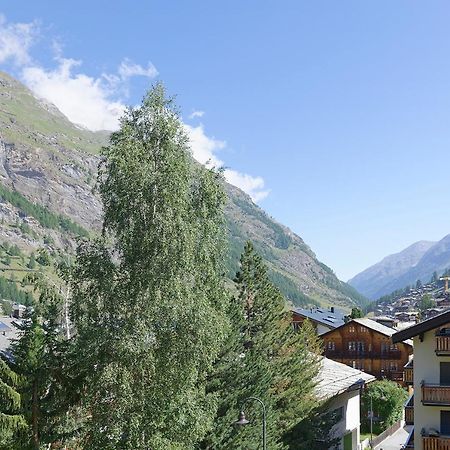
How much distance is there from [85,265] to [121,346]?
3466mm

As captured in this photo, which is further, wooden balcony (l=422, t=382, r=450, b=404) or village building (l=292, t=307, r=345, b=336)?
village building (l=292, t=307, r=345, b=336)

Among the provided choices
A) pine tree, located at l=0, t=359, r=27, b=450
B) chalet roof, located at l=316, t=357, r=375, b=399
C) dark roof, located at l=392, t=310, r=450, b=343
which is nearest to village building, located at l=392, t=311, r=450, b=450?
dark roof, located at l=392, t=310, r=450, b=343

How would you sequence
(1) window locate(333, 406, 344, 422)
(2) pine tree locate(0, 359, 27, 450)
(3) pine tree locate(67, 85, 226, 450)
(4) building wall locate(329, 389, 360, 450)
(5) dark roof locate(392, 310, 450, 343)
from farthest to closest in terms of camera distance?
(4) building wall locate(329, 389, 360, 450), (1) window locate(333, 406, 344, 422), (5) dark roof locate(392, 310, 450, 343), (3) pine tree locate(67, 85, 226, 450), (2) pine tree locate(0, 359, 27, 450)

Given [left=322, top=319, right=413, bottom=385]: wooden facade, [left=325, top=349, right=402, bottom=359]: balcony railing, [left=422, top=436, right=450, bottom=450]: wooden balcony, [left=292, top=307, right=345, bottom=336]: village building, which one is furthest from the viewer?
[left=292, top=307, right=345, bottom=336]: village building

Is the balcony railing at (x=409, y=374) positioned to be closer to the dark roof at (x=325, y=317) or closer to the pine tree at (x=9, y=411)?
the pine tree at (x=9, y=411)

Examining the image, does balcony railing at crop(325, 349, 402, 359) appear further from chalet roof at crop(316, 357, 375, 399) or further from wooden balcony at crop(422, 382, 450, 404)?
wooden balcony at crop(422, 382, 450, 404)

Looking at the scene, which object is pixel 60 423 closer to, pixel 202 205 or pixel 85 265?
pixel 85 265

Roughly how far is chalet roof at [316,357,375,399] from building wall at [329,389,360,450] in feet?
2.60

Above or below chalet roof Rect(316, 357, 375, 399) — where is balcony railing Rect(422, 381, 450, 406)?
above

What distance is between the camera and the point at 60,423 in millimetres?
22922

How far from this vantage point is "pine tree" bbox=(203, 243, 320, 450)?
28109mm

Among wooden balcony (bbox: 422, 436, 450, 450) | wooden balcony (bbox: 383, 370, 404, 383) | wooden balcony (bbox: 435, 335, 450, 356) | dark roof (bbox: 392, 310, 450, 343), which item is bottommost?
wooden balcony (bbox: 383, 370, 404, 383)

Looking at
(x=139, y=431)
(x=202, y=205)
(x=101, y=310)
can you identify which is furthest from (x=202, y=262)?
(x=139, y=431)

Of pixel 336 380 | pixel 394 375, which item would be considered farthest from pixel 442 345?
pixel 394 375
